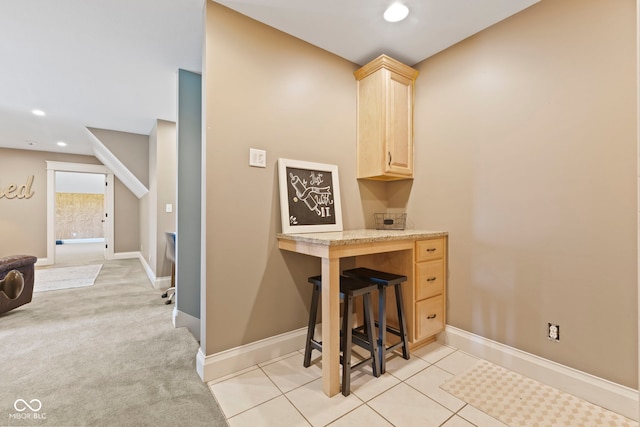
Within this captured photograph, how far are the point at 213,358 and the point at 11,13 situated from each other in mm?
2606

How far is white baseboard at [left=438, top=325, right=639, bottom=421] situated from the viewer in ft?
4.71

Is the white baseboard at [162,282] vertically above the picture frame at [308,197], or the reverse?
the picture frame at [308,197]

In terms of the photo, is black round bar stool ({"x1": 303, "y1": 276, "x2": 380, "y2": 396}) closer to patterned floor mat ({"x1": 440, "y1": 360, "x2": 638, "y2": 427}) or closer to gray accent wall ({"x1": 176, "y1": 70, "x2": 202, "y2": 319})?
patterned floor mat ({"x1": 440, "y1": 360, "x2": 638, "y2": 427})

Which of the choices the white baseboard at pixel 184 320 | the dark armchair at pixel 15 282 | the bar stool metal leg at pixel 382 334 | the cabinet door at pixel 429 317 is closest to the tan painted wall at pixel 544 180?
the cabinet door at pixel 429 317

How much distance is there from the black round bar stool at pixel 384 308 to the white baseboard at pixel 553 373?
1.65 ft

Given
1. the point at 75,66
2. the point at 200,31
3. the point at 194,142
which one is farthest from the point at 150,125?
the point at 200,31

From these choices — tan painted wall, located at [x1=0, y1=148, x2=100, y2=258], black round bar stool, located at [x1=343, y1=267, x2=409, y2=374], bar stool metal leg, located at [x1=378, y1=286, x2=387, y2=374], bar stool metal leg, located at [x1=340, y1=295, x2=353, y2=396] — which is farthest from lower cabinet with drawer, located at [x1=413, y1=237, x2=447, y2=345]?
tan painted wall, located at [x1=0, y1=148, x2=100, y2=258]

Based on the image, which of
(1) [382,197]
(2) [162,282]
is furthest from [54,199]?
(1) [382,197]

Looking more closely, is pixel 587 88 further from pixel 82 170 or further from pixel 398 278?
pixel 82 170

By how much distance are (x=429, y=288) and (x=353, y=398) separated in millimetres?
961

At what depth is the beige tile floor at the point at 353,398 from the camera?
54.6 inches

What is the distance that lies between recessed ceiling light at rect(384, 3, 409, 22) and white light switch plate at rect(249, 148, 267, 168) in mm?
1236

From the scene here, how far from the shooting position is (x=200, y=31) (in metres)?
2.05

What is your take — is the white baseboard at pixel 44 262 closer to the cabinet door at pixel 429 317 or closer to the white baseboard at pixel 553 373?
the cabinet door at pixel 429 317
